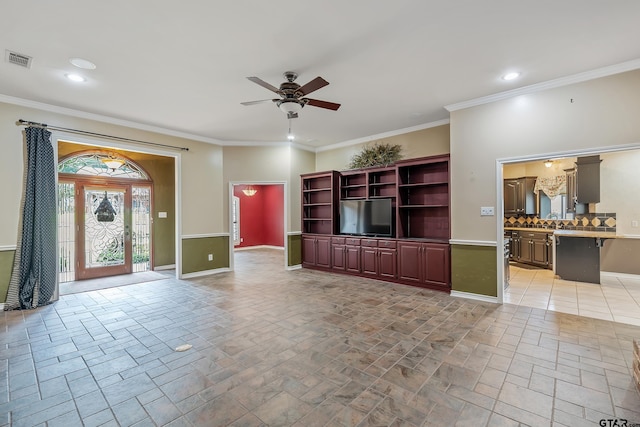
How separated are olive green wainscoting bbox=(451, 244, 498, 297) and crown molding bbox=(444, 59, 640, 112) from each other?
2.16 metres

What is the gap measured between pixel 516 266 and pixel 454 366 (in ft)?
19.4

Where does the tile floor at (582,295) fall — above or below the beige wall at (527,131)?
below

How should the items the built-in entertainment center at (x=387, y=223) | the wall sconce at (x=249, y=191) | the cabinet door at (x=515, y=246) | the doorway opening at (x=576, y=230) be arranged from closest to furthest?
1. the doorway opening at (x=576, y=230)
2. the built-in entertainment center at (x=387, y=223)
3. the cabinet door at (x=515, y=246)
4. the wall sconce at (x=249, y=191)

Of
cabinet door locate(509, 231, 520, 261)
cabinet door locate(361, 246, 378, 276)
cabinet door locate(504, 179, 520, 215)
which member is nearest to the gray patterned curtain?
cabinet door locate(361, 246, 378, 276)

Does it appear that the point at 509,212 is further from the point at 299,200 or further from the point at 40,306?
the point at 40,306

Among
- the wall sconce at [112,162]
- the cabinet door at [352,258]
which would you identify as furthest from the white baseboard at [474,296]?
the wall sconce at [112,162]

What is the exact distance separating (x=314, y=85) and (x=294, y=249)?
181 inches

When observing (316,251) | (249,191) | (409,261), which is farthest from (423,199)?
(249,191)

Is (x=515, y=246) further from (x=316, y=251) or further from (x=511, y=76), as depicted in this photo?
(x=511, y=76)

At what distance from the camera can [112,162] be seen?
6.05m

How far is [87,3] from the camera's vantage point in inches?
91.1

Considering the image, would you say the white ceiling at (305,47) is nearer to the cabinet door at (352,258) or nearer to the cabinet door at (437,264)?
the cabinet door at (437,264)

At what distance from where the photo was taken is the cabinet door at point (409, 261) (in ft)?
16.7

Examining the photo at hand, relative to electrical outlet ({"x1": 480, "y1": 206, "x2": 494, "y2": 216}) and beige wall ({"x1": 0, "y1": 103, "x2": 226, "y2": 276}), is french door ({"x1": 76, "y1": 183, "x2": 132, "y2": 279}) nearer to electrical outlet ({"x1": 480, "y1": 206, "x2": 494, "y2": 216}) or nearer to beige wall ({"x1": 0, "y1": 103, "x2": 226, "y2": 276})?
beige wall ({"x1": 0, "y1": 103, "x2": 226, "y2": 276})
